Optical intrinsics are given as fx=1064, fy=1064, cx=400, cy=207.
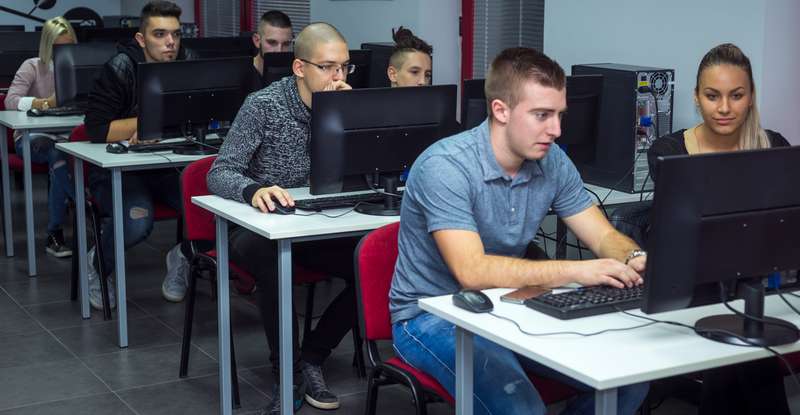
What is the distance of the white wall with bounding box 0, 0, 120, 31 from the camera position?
10.7 meters

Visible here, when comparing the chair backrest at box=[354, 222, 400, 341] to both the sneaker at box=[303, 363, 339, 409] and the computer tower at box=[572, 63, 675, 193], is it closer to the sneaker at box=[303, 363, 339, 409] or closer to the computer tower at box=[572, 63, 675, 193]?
the sneaker at box=[303, 363, 339, 409]

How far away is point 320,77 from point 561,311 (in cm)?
156

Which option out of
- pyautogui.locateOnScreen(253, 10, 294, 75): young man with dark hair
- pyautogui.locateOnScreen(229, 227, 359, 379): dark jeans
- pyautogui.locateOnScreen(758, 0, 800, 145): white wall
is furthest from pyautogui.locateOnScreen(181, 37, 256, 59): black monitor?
pyautogui.locateOnScreen(758, 0, 800, 145): white wall

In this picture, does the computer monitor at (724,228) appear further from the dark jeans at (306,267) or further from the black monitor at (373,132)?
the dark jeans at (306,267)

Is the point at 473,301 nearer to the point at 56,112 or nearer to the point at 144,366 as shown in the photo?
the point at 144,366

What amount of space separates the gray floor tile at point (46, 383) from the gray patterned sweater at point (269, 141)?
2.87 feet

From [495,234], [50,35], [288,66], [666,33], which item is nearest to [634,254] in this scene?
[495,234]

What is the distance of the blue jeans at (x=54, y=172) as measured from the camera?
5.15 meters

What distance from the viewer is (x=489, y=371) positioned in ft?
7.50

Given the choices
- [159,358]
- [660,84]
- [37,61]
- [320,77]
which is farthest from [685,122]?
[37,61]

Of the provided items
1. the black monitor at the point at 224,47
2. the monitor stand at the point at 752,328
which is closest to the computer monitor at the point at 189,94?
the black monitor at the point at 224,47

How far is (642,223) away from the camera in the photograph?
11.0ft

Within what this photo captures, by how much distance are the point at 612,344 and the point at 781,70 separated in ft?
6.91

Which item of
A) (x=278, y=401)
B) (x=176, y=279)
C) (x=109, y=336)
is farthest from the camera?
(x=176, y=279)
